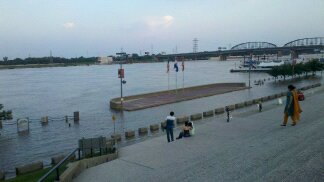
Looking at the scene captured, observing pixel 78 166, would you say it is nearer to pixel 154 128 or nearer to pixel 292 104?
pixel 292 104

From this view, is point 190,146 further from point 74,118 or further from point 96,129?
point 74,118

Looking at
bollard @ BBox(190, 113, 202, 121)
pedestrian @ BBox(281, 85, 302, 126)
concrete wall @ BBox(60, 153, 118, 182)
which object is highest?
pedestrian @ BBox(281, 85, 302, 126)

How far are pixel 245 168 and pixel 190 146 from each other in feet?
9.97

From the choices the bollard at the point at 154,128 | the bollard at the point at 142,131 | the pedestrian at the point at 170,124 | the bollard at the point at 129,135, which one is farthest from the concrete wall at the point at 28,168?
the bollard at the point at 154,128

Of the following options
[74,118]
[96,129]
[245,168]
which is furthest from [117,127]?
[245,168]

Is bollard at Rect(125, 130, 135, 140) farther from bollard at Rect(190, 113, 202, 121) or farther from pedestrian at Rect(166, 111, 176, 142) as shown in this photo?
pedestrian at Rect(166, 111, 176, 142)

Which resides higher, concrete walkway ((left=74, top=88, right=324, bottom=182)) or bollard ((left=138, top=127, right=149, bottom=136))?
concrete walkway ((left=74, top=88, right=324, bottom=182))

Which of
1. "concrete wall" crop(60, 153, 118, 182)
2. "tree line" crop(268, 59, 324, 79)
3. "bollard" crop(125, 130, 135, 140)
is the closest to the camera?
"concrete wall" crop(60, 153, 118, 182)

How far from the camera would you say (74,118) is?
25.8m

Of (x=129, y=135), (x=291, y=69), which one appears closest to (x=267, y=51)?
(x=291, y=69)

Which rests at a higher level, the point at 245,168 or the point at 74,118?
the point at 245,168

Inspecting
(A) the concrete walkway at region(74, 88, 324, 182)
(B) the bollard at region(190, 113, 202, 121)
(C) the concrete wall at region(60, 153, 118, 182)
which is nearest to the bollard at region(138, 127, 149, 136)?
(B) the bollard at region(190, 113, 202, 121)

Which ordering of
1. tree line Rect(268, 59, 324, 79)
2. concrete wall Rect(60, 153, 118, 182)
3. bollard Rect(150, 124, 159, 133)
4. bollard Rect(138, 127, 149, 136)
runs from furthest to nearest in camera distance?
tree line Rect(268, 59, 324, 79) < bollard Rect(150, 124, 159, 133) < bollard Rect(138, 127, 149, 136) < concrete wall Rect(60, 153, 118, 182)

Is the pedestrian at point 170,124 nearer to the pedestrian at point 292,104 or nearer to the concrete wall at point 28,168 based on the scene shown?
the pedestrian at point 292,104
